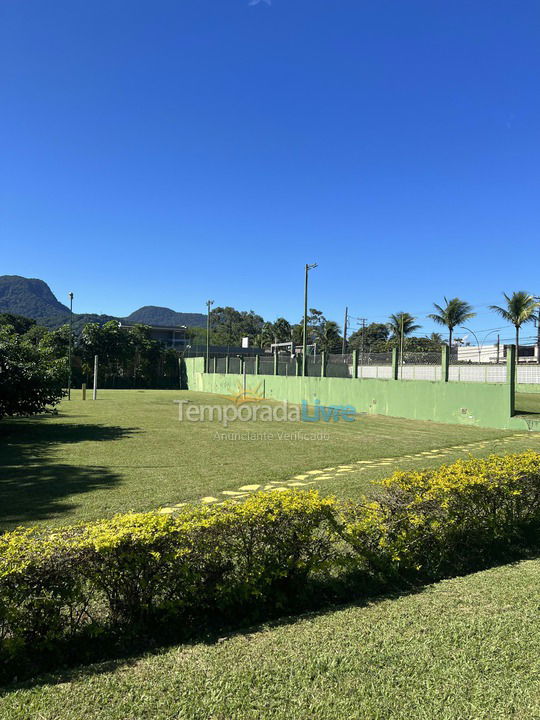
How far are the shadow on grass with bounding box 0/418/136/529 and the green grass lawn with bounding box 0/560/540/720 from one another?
3010 millimetres

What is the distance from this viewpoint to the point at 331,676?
2299mm

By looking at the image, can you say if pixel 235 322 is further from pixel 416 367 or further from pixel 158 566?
pixel 158 566

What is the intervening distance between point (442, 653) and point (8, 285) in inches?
7464

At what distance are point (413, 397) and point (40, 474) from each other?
40.9 ft

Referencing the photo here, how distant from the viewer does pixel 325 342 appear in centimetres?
5531

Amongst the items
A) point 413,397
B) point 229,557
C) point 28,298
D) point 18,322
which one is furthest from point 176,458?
point 28,298

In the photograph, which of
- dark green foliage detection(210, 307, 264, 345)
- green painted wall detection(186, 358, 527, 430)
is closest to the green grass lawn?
green painted wall detection(186, 358, 527, 430)

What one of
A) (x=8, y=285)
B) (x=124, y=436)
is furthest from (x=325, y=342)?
(x=8, y=285)

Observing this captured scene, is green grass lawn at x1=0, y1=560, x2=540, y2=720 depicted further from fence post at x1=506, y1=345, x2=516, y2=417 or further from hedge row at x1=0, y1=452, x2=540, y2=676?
fence post at x1=506, y1=345, x2=516, y2=417

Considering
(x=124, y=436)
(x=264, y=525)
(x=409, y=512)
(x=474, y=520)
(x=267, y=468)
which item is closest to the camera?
(x=264, y=525)

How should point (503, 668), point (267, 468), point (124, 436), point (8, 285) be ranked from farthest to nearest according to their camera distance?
1. point (8, 285)
2. point (124, 436)
3. point (267, 468)
4. point (503, 668)

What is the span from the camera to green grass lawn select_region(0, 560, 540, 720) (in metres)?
2.08

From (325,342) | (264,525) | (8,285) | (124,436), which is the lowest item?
(124,436)

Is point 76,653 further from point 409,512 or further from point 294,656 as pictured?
point 409,512
